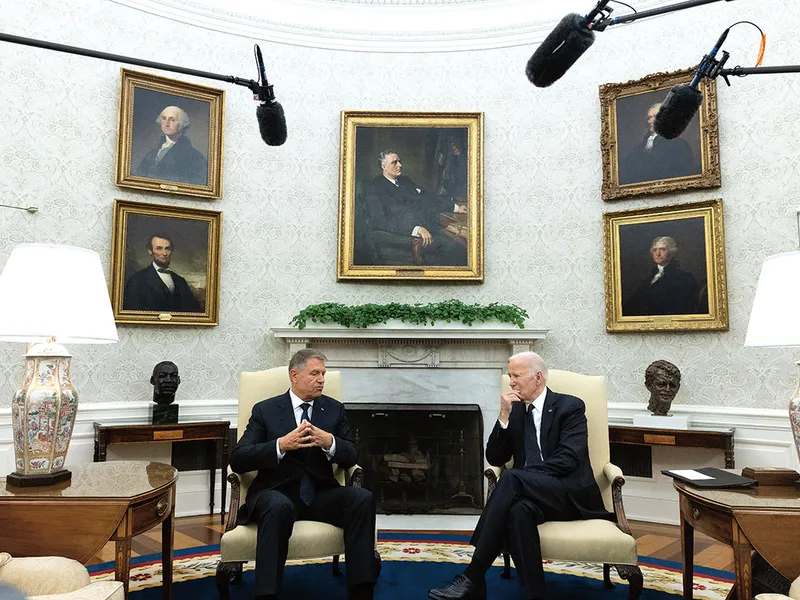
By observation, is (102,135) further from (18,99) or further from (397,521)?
(397,521)

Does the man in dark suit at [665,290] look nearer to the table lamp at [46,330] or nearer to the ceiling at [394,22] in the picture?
the ceiling at [394,22]

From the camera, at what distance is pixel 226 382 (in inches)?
233

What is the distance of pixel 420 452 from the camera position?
577 cm

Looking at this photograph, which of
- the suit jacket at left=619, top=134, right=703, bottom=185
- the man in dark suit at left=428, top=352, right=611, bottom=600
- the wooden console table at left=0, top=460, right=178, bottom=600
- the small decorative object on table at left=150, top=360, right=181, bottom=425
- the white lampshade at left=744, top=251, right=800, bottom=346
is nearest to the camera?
the wooden console table at left=0, top=460, right=178, bottom=600

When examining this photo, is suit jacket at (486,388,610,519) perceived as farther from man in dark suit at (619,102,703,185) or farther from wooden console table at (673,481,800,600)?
man in dark suit at (619,102,703,185)

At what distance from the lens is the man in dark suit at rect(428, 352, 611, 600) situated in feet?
10.3

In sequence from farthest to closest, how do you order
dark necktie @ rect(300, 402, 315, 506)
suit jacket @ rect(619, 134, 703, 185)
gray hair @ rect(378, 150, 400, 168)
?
gray hair @ rect(378, 150, 400, 168) < suit jacket @ rect(619, 134, 703, 185) < dark necktie @ rect(300, 402, 315, 506)

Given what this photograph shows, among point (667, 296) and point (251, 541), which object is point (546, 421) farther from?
point (667, 296)

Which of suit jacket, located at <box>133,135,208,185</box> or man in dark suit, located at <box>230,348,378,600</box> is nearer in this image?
man in dark suit, located at <box>230,348,378,600</box>

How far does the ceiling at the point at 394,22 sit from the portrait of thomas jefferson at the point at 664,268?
2.22 metres

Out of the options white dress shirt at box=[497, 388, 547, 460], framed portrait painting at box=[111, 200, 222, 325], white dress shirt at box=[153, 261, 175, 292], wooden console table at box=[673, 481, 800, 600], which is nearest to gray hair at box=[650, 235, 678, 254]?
white dress shirt at box=[497, 388, 547, 460]

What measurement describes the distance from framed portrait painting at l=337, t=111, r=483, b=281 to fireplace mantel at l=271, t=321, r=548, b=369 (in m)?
0.64

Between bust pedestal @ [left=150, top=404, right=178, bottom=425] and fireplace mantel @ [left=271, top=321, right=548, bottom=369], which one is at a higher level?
fireplace mantel @ [left=271, top=321, right=548, bottom=369]

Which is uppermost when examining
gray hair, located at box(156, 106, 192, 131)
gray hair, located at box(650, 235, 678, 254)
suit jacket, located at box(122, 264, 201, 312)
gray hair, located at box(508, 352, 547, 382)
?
gray hair, located at box(156, 106, 192, 131)
